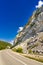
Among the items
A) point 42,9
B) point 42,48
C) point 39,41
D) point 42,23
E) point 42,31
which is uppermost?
point 42,9

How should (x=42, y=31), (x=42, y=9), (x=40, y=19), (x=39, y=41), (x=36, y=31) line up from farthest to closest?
(x=42, y=9) → (x=40, y=19) → (x=36, y=31) → (x=42, y=31) → (x=39, y=41)

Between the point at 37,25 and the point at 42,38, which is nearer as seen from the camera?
the point at 42,38

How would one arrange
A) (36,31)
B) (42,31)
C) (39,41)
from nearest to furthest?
(39,41)
(42,31)
(36,31)

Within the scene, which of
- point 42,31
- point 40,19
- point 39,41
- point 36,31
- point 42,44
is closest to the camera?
point 42,44

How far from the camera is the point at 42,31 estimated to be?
95375 millimetres

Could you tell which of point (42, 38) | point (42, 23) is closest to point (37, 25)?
point (42, 23)

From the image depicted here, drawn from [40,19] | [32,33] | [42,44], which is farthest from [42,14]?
[42,44]

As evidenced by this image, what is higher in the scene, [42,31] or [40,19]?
[40,19]

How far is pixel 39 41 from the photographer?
264ft

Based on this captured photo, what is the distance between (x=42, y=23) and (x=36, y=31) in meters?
5.01

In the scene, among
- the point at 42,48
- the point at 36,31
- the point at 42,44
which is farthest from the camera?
the point at 36,31

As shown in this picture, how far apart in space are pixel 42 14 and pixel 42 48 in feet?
145

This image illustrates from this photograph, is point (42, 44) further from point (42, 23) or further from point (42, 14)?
point (42, 14)

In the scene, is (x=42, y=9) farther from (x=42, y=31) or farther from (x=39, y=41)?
(x=39, y=41)
